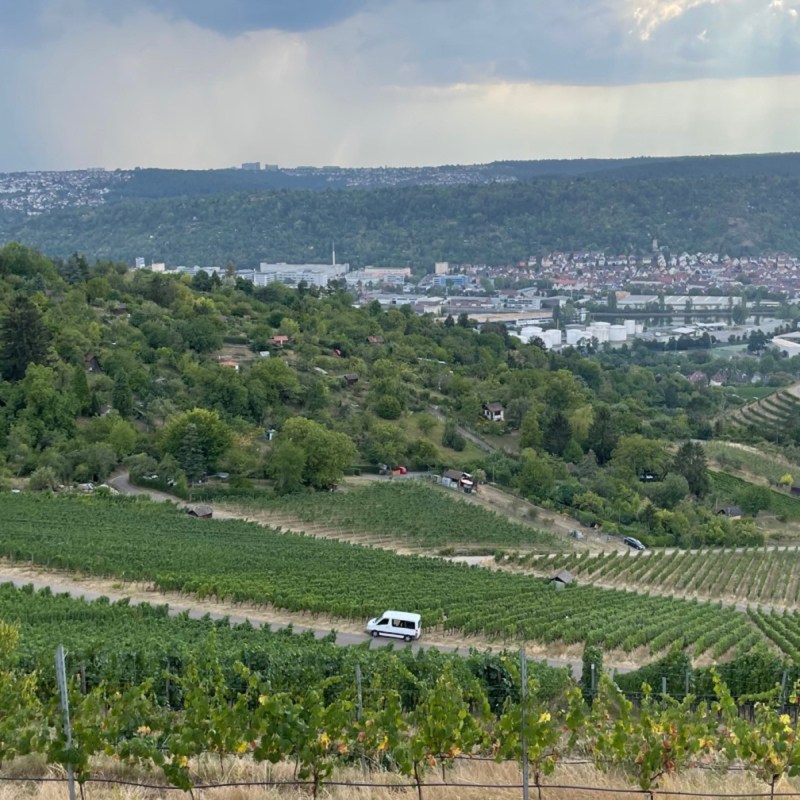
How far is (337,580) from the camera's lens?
24781mm

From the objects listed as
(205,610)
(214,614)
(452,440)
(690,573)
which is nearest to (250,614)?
(214,614)

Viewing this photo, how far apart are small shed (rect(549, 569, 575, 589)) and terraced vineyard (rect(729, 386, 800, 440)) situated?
130 ft

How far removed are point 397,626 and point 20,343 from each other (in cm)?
3224

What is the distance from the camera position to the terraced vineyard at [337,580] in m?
21.0

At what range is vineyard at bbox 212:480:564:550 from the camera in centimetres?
3525

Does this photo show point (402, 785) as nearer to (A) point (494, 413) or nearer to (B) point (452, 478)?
(B) point (452, 478)

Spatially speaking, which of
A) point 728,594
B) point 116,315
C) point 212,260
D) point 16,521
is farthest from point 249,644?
point 212,260

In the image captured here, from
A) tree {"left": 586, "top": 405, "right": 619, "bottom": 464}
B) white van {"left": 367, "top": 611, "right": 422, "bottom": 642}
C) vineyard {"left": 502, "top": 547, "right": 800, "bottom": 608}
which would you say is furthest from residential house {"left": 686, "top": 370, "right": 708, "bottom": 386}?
white van {"left": 367, "top": 611, "right": 422, "bottom": 642}

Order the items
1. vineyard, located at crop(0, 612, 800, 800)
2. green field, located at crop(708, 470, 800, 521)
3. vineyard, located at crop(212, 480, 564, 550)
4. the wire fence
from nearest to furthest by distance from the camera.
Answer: the wire fence → vineyard, located at crop(0, 612, 800, 800) → vineyard, located at crop(212, 480, 564, 550) → green field, located at crop(708, 470, 800, 521)

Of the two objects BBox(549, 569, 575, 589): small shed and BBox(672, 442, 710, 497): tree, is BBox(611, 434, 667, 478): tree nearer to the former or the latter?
BBox(672, 442, 710, 497): tree

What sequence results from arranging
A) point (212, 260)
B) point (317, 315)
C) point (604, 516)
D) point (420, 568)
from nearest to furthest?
point (420, 568) → point (604, 516) → point (317, 315) → point (212, 260)

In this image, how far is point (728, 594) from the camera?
3098 centimetres

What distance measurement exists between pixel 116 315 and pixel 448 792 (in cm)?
5478

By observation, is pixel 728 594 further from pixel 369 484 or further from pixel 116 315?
pixel 116 315
